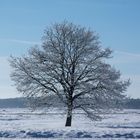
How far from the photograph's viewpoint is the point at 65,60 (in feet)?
118

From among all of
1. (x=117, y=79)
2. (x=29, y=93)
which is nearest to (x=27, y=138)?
(x=29, y=93)

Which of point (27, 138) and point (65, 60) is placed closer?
point (27, 138)

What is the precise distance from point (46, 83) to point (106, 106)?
5.22 m

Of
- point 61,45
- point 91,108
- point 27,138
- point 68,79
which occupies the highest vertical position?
point 61,45

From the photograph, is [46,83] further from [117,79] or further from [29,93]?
[117,79]

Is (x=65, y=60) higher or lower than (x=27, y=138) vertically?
higher

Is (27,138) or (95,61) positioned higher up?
(95,61)

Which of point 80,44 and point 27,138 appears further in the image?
point 80,44

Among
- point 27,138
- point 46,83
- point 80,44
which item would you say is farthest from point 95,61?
point 27,138

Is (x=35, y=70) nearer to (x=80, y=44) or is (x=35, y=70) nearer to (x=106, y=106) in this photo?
(x=80, y=44)

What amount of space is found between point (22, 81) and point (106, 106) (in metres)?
7.11

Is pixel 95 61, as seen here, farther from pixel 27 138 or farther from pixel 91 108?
pixel 27 138

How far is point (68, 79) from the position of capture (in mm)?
36062

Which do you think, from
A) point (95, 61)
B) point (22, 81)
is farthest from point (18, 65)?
point (95, 61)
